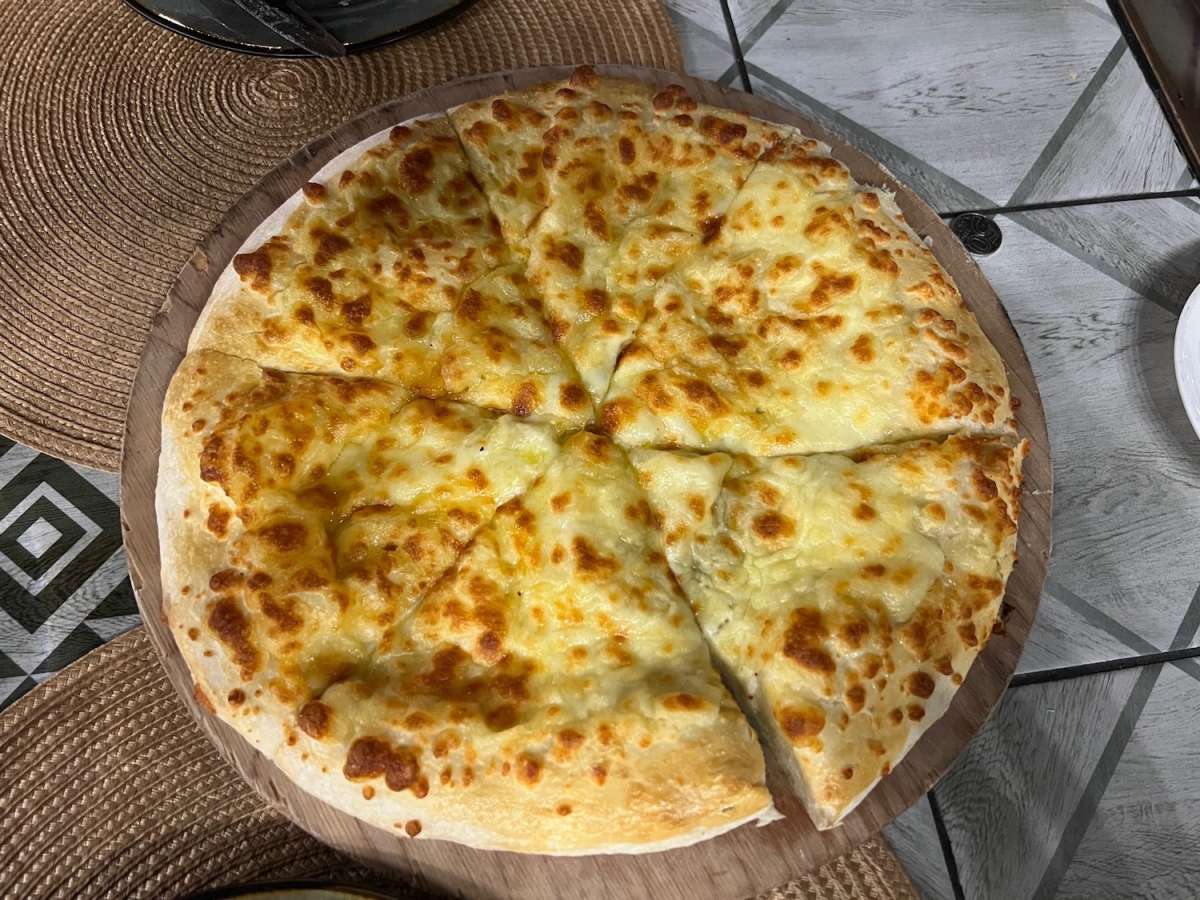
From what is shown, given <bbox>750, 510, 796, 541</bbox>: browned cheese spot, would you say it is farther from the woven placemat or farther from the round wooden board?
the woven placemat

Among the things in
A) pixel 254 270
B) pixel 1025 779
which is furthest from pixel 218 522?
pixel 1025 779

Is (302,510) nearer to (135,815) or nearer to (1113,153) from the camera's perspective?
(135,815)

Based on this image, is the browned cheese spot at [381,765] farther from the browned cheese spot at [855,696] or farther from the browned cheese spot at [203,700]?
the browned cheese spot at [855,696]

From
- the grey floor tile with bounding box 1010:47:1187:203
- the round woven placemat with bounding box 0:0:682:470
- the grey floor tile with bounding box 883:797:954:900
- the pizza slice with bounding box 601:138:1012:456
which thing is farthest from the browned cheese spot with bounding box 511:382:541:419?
the grey floor tile with bounding box 1010:47:1187:203

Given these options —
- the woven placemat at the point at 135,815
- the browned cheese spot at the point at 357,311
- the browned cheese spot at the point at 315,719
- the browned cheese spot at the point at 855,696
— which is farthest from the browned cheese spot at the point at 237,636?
the browned cheese spot at the point at 855,696

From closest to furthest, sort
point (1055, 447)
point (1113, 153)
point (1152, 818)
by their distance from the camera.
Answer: point (1152, 818), point (1055, 447), point (1113, 153)

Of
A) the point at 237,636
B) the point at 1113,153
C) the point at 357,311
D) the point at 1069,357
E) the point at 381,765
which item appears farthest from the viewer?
the point at 1113,153

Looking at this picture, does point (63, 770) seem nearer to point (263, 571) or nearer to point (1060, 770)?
point (263, 571)
